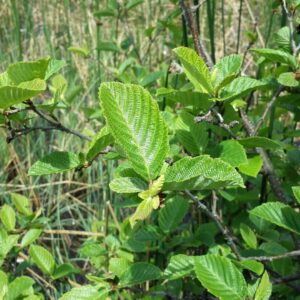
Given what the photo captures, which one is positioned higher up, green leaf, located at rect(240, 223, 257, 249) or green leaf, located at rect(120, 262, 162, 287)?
green leaf, located at rect(120, 262, 162, 287)

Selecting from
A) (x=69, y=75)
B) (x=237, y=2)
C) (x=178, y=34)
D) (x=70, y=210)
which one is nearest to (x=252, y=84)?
(x=178, y=34)

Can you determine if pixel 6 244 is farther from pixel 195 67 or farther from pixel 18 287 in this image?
pixel 195 67

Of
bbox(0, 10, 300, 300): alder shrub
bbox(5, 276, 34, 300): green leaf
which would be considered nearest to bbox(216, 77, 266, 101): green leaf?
→ bbox(0, 10, 300, 300): alder shrub

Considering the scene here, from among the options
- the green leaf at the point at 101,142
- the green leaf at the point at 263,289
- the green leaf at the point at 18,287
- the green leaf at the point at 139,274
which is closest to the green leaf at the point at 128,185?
the green leaf at the point at 101,142

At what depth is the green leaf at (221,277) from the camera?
724 millimetres

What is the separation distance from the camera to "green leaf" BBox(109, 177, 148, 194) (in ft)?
2.04

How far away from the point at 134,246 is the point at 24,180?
1118mm

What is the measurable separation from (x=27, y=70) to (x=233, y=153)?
0.34 metres

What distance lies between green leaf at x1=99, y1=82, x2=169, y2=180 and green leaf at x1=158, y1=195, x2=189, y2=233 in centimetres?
50

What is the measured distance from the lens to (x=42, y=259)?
1125mm

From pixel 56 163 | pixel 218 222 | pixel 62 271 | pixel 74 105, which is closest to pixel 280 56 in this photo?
pixel 218 222

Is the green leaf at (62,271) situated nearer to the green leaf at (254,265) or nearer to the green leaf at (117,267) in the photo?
the green leaf at (117,267)

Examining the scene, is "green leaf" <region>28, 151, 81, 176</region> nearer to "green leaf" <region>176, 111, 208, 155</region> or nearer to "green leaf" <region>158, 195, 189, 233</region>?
"green leaf" <region>176, 111, 208, 155</region>

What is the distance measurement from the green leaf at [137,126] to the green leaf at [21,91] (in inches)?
5.1
